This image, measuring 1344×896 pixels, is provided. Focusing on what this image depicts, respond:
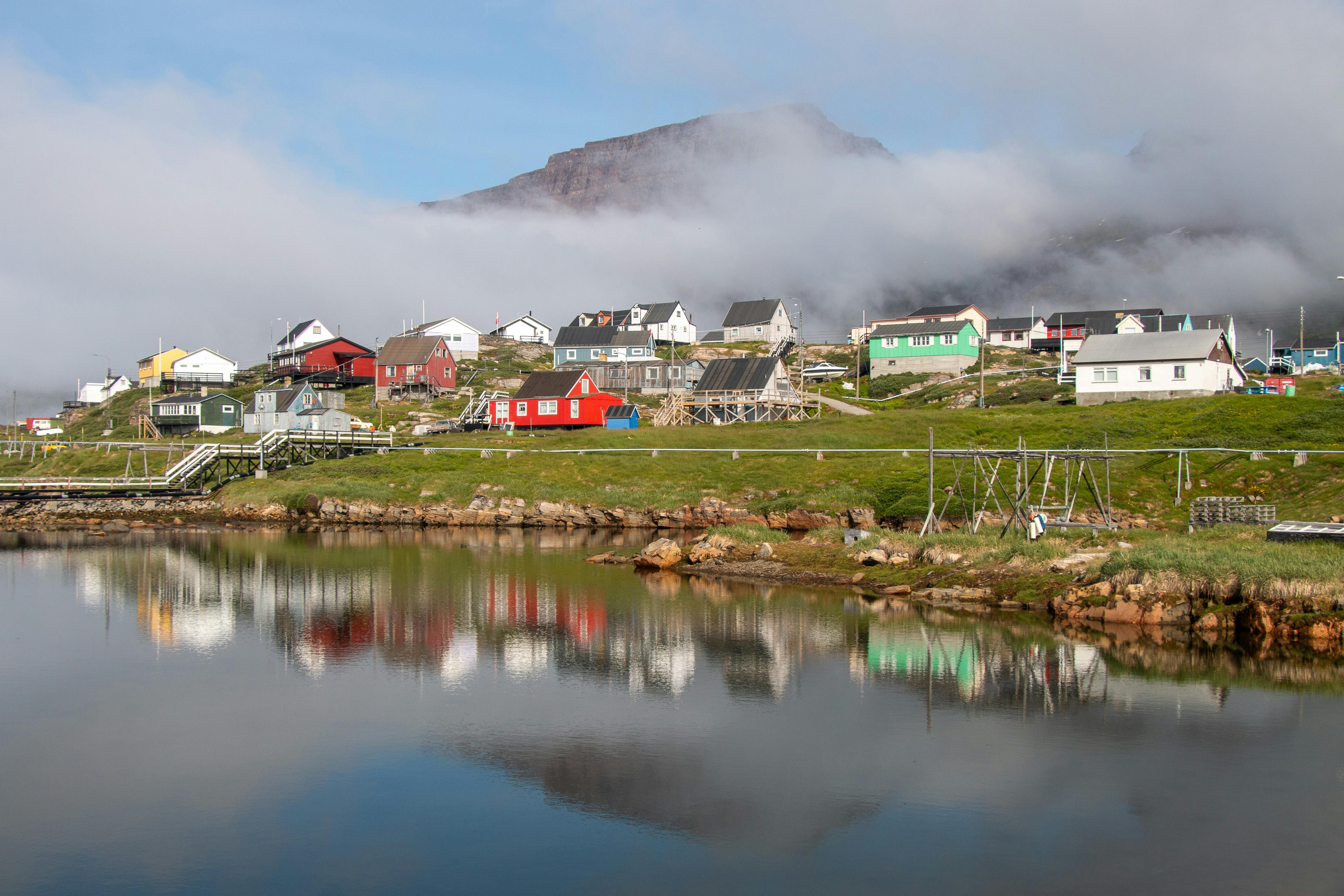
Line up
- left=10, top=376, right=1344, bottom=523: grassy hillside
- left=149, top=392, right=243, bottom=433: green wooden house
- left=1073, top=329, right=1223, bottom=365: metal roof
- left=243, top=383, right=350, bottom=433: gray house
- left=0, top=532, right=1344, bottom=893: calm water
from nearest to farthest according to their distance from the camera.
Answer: left=0, top=532, right=1344, bottom=893: calm water, left=10, top=376, right=1344, bottom=523: grassy hillside, left=1073, top=329, right=1223, bottom=365: metal roof, left=243, top=383, right=350, bottom=433: gray house, left=149, top=392, right=243, bottom=433: green wooden house

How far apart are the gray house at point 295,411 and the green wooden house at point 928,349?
5468 centimetres

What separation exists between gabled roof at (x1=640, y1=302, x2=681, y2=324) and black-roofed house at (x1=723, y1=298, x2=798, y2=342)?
287 inches

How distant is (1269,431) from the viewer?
56375mm

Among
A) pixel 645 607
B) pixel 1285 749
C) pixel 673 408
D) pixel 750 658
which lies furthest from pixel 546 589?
pixel 673 408

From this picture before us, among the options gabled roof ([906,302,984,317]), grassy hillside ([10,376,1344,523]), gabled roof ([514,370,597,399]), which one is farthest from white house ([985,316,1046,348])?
gabled roof ([514,370,597,399])

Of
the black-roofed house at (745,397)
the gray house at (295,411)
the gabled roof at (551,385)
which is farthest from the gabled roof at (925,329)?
the gray house at (295,411)

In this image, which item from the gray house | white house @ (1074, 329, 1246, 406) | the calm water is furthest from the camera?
the gray house

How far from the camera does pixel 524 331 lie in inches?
5522

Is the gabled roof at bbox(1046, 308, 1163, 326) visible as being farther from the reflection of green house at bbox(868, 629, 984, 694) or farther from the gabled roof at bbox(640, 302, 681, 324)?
the reflection of green house at bbox(868, 629, 984, 694)

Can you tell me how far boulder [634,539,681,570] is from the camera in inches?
1538

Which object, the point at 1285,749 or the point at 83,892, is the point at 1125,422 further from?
the point at 83,892

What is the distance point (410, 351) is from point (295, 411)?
16.9m

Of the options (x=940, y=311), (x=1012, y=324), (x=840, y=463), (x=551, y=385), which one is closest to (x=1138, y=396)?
(x=840, y=463)

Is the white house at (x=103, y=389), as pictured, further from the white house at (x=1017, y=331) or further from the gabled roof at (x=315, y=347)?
the white house at (x=1017, y=331)
